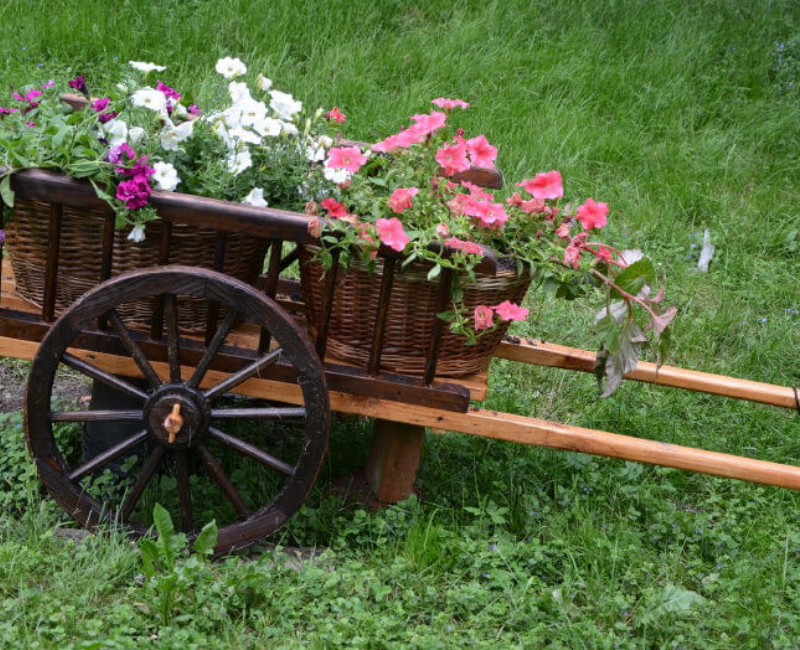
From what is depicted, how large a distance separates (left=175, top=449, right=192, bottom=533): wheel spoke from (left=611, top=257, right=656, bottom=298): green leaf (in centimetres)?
130

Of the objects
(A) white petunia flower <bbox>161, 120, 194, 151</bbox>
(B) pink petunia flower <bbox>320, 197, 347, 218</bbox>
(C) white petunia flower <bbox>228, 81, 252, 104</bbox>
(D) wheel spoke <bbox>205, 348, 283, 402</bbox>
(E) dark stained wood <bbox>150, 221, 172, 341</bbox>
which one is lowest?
(D) wheel spoke <bbox>205, 348, 283, 402</bbox>

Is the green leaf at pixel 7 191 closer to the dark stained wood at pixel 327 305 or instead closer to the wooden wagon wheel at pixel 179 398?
the wooden wagon wheel at pixel 179 398

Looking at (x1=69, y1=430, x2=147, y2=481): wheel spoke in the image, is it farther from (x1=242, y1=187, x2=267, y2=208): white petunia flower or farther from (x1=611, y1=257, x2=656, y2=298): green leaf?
(x1=611, y1=257, x2=656, y2=298): green leaf

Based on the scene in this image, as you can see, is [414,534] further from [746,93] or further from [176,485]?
[746,93]

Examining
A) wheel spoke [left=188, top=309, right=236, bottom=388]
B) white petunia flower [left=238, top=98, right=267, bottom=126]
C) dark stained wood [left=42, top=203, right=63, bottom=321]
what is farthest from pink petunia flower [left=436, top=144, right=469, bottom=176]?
dark stained wood [left=42, top=203, right=63, bottom=321]

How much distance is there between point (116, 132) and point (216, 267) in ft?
1.47

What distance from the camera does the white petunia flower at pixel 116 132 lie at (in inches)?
113

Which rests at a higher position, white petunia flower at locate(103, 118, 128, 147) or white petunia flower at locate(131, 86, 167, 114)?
white petunia flower at locate(131, 86, 167, 114)

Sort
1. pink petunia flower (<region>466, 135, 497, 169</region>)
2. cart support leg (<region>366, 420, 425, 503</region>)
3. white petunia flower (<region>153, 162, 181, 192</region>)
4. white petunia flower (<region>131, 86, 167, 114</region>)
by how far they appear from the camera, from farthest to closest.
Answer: cart support leg (<region>366, 420, 425, 503</region>)
pink petunia flower (<region>466, 135, 497, 169</region>)
white petunia flower (<region>131, 86, 167, 114</region>)
white petunia flower (<region>153, 162, 181, 192</region>)

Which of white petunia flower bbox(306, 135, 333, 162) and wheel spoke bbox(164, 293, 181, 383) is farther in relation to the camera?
white petunia flower bbox(306, 135, 333, 162)

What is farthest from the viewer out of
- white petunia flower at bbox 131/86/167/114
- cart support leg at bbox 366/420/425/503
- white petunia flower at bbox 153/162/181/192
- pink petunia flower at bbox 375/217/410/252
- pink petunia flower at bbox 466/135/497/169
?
cart support leg at bbox 366/420/425/503

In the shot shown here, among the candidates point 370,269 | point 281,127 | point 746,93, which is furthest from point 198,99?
point 746,93

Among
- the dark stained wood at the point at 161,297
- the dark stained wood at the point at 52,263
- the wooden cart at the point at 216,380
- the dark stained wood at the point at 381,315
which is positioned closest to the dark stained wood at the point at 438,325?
the wooden cart at the point at 216,380

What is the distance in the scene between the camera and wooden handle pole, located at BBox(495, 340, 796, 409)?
338 cm
